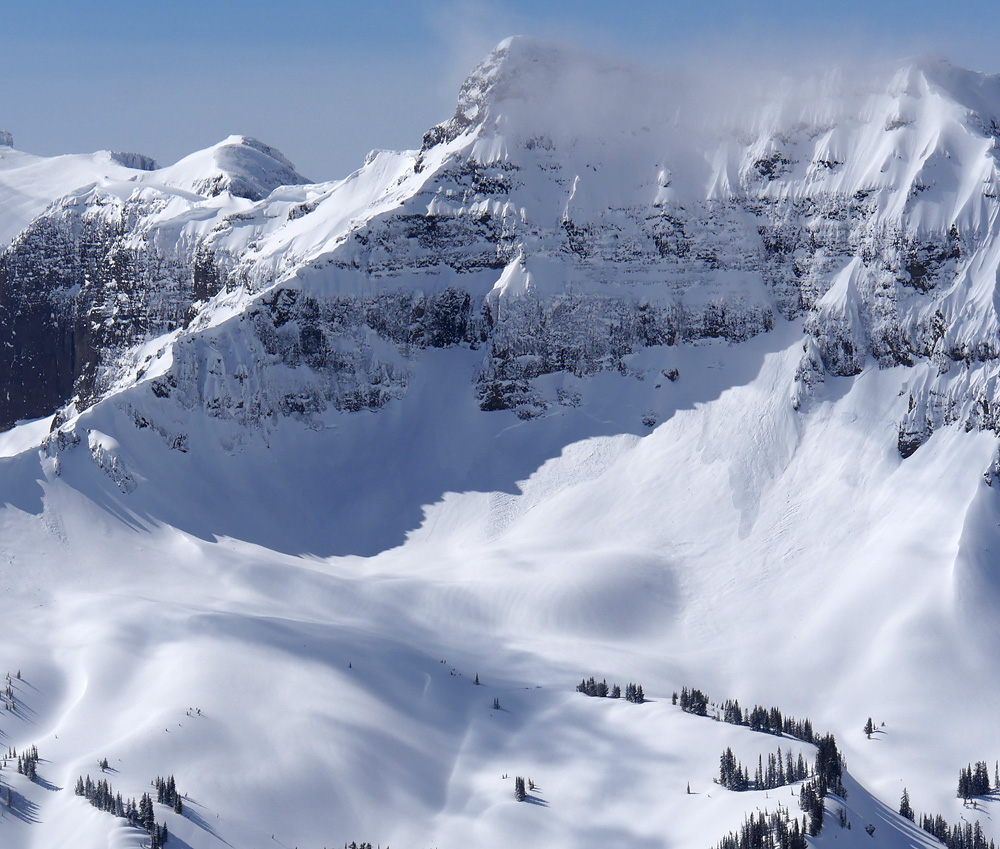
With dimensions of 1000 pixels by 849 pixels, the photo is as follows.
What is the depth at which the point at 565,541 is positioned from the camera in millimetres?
174250

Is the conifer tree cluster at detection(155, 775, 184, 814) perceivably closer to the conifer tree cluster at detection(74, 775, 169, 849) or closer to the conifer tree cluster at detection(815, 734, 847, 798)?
the conifer tree cluster at detection(74, 775, 169, 849)

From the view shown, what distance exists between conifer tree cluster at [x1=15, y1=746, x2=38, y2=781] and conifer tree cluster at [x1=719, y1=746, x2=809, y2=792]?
192 ft

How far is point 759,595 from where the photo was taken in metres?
161

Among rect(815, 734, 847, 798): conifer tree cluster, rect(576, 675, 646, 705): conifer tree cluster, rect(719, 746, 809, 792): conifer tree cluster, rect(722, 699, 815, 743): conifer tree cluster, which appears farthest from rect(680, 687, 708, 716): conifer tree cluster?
rect(815, 734, 847, 798): conifer tree cluster

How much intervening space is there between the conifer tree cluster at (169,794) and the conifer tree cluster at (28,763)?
10461 mm

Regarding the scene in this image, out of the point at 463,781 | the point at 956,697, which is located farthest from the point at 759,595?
the point at 463,781

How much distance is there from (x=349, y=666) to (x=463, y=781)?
21.1m

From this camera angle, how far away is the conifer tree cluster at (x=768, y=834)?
322ft

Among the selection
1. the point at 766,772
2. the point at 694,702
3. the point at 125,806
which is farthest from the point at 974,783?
the point at 125,806

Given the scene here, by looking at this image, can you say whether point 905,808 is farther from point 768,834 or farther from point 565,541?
point 565,541

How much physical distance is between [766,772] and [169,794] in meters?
50.1

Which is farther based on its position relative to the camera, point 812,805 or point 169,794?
point 169,794

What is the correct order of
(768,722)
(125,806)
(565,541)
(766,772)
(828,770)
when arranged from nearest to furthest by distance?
(125,806) < (828,770) < (766,772) < (768,722) < (565,541)

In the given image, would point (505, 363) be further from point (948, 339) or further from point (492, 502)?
point (948, 339)
